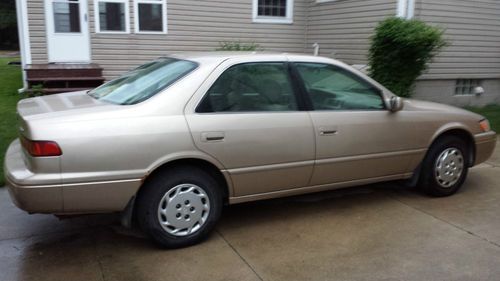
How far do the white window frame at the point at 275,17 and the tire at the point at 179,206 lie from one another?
8.65 metres

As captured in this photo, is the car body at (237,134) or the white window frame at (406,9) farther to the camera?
the white window frame at (406,9)

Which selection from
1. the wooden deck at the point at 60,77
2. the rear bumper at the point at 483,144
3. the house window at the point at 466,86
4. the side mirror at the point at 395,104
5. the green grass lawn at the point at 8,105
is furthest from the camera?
A: the house window at the point at 466,86

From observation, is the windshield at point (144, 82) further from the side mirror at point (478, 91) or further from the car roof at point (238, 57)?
the side mirror at point (478, 91)

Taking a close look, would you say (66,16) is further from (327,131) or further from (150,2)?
(327,131)

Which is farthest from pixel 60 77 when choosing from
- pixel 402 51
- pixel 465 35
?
pixel 465 35

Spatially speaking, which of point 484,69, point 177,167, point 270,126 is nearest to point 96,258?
point 177,167

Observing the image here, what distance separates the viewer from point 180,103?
3738 millimetres

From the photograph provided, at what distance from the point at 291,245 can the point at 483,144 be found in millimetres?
2714

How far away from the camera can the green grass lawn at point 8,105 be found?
6.44 meters

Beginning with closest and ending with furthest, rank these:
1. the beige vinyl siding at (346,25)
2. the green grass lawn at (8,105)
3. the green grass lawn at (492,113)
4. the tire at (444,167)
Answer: the tire at (444,167) < the green grass lawn at (8,105) < the green grass lawn at (492,113) < the beige vinyl siding at (346,25)

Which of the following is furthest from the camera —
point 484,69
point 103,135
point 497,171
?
point 484,69

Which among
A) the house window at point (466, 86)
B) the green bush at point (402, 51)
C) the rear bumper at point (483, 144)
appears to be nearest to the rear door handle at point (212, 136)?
the rear bumper at point (483, 144)

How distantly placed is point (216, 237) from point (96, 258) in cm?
99

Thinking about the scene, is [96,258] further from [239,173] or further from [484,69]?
[484,69]
